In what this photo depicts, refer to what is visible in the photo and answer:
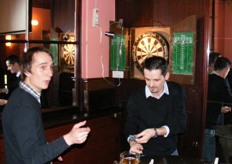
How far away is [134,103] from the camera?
100 inches

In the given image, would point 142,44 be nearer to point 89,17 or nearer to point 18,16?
point 89,17

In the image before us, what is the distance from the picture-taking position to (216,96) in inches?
125

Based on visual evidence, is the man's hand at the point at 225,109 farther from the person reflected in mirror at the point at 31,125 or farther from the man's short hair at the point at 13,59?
the man's short hair at the point at 13,59

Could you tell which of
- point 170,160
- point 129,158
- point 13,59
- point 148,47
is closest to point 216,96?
point 148,47

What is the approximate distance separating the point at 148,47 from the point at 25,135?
232 cm

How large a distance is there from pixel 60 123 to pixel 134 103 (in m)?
1.01

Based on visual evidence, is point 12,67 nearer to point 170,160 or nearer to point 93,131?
point 93,131

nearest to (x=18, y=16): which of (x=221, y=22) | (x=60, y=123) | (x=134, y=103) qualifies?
(x=60, y=123)

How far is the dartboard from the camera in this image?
3.71m

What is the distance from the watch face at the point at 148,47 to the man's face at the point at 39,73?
188 cm

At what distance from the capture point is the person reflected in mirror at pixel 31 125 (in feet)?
Answer: 5.26

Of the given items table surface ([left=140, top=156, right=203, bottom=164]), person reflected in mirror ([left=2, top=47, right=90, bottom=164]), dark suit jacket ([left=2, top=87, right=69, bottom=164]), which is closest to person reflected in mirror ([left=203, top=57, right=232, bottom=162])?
table surface ([left=140, top=156, right=203, bottom=164])

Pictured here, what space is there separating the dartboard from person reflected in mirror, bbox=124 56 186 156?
4.84ft

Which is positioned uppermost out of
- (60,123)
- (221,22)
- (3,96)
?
(221,22)
